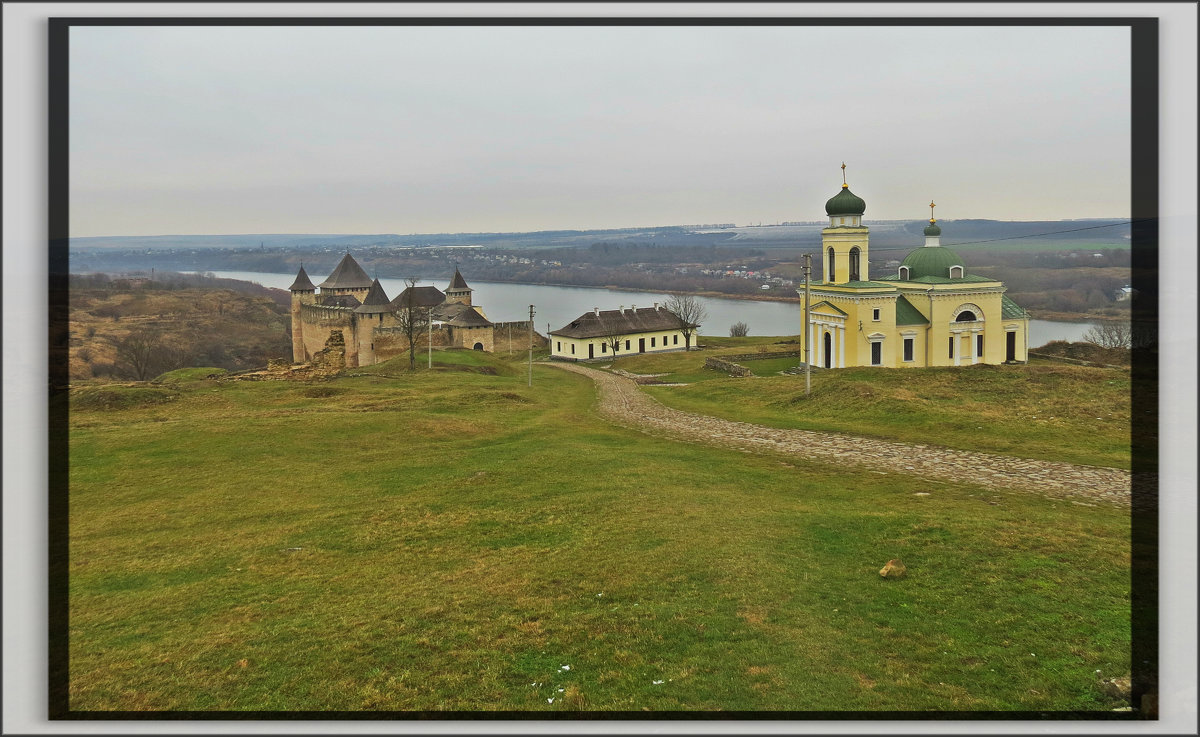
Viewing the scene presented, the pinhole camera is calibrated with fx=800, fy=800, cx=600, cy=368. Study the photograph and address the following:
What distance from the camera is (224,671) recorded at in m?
6.09

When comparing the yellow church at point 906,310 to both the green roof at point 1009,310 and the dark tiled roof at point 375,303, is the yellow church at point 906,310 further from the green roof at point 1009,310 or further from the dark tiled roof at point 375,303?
the dark tiled roof at point 375,303

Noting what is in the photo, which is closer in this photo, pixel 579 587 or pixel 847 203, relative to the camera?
pixel 579 587

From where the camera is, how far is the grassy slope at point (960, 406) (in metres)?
15.2

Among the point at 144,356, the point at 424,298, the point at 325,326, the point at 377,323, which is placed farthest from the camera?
the point at 424,298

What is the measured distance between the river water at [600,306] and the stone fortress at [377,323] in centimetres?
1105

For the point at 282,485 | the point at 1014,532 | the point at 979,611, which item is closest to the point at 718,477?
the point at 1014,532

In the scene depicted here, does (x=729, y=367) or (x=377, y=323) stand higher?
(x=377, y=323)

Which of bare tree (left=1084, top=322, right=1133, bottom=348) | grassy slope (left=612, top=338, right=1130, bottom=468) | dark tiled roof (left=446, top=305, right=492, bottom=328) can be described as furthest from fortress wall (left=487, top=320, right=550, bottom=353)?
bare tree (left=1084, top=322, right=1133, bottom=348)

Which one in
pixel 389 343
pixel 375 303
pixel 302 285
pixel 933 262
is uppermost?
pixel 302 285

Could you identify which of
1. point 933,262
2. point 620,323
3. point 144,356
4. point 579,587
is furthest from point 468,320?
point 579,587

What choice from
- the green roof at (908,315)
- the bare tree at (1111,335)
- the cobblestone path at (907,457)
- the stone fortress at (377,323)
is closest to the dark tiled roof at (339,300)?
the stone fortress at (377,323)

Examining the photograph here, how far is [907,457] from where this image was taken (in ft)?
46.7

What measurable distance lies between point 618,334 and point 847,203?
17.6 meters

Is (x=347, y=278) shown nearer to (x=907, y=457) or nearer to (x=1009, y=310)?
(x=1009, y=310)
